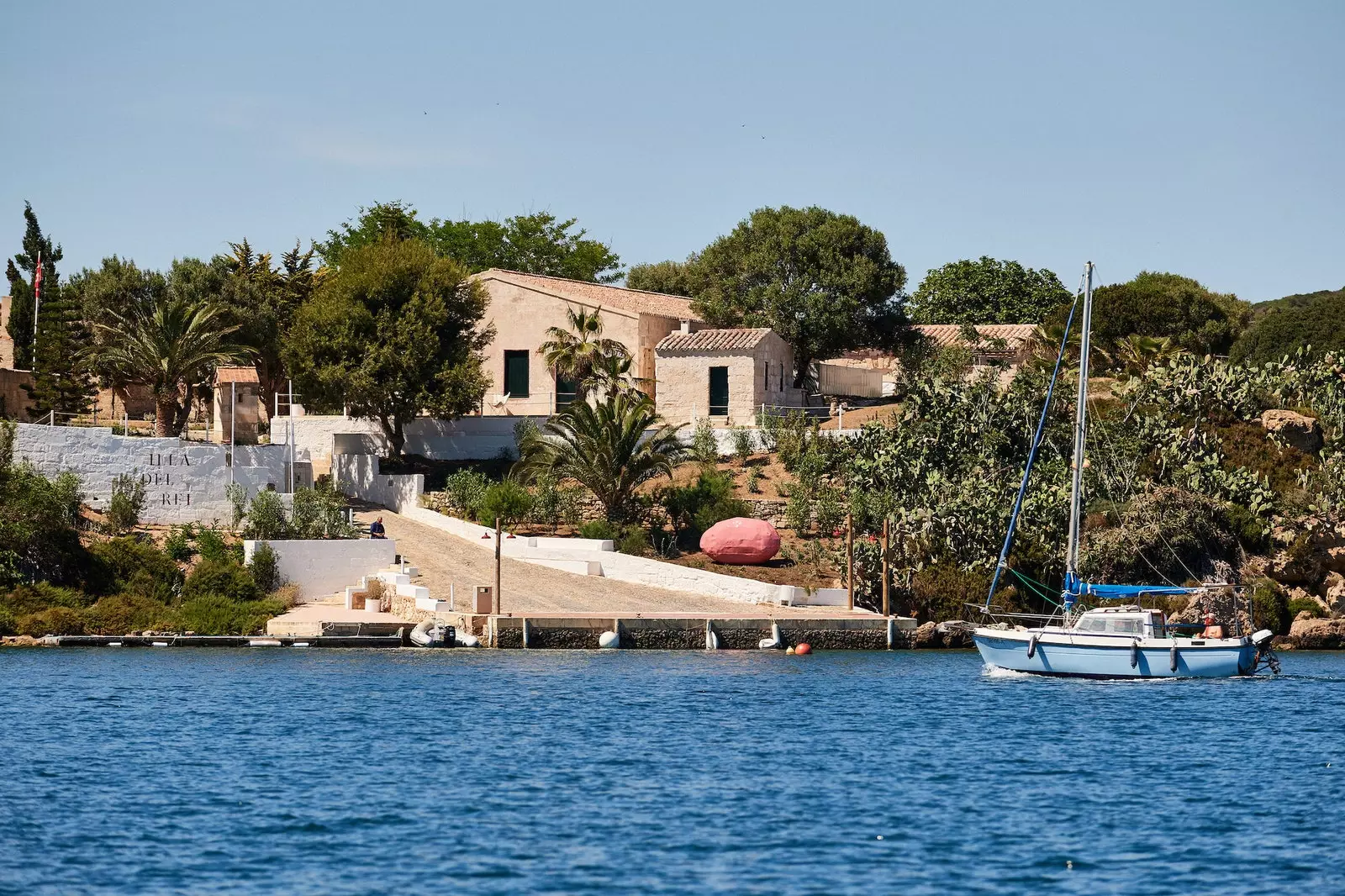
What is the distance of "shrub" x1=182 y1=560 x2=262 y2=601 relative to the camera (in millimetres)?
48375

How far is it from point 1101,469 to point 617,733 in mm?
25766

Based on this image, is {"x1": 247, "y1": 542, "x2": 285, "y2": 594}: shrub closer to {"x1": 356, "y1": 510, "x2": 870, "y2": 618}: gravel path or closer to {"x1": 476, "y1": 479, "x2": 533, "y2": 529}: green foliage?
{"x1": 356, "y1": 510, "x2": 870, "y2": 618}: gravel path

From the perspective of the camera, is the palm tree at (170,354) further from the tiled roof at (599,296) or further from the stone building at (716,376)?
the stone building at (716,376)

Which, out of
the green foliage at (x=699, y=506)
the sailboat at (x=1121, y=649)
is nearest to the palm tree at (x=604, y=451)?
the green foliage at (x=699, y=506)

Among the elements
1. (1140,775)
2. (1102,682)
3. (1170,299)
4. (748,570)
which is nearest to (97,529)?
(748,570)

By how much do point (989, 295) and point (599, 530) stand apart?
168ft

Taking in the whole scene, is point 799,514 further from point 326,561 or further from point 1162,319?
point 1162,319

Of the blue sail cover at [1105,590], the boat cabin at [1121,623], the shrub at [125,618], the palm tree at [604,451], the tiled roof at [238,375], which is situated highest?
the tiled roof at [238,375]

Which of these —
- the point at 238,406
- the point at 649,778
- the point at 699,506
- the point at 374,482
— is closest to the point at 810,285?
the point at 699,506

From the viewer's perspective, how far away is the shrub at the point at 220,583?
159ft

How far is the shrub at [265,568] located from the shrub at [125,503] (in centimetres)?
511

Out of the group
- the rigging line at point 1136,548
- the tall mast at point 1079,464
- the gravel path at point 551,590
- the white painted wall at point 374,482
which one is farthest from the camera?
the white painted wall at point 374,482

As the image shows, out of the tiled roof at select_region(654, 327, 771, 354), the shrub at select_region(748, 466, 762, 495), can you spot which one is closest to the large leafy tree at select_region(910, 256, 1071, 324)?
the tiled roof at select_region(654, 327, 771, 354)

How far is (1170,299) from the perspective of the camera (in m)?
76.9
